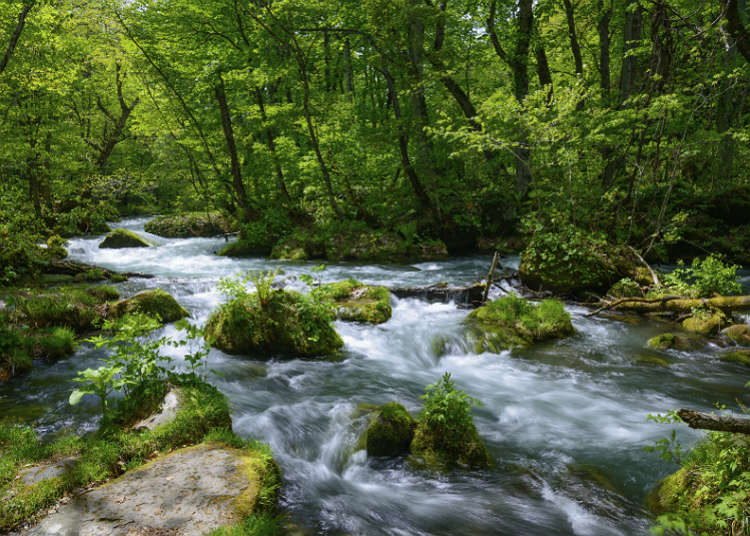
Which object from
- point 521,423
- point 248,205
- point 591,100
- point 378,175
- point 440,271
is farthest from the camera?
point 248,205

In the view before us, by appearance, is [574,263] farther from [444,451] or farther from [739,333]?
[444,451]

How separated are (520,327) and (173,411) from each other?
6021 mm

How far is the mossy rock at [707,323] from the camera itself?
722 cm

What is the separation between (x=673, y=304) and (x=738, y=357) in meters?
1.76

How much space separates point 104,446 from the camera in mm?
3402

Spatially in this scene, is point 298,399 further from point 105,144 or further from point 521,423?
point 105,144

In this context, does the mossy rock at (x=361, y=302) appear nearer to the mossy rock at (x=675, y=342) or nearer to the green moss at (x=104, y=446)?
the green moss at (x=104, y=446)

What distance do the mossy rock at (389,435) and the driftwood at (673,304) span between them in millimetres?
5984

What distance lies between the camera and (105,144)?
78.1 feet

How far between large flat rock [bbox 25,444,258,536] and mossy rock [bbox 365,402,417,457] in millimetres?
1395

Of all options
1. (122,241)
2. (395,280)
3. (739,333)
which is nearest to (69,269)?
(122,241)

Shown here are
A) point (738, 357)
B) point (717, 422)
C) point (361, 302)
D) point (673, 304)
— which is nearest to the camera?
point (717, 422)

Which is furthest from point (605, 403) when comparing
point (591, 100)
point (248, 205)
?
point (248, 205)

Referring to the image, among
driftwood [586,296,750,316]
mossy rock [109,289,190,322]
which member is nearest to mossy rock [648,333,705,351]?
driftwood [586,296,750,316]
